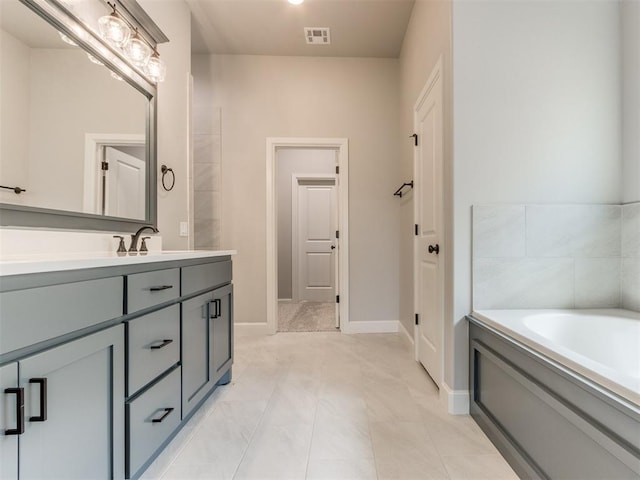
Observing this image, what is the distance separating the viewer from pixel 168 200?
224cm

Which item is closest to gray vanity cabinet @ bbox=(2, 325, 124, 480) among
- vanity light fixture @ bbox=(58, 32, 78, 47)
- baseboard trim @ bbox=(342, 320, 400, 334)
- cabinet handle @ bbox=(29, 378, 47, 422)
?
cabinet handle @ bbox=(29, 378, 47, 422)

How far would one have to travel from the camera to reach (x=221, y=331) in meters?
1.83

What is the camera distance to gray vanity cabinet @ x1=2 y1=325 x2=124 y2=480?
711 mm

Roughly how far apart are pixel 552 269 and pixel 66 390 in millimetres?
2118

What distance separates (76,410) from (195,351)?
68 centimetres

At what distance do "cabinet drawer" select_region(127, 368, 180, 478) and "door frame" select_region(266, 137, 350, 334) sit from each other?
1.77 metres

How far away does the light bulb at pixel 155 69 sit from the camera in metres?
1.94

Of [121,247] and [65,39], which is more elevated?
[65,39]

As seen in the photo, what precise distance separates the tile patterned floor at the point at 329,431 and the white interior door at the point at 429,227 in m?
0.25

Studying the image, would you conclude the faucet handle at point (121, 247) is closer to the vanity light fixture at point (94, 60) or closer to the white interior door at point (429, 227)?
the vanity light fixture at point (94, 60)

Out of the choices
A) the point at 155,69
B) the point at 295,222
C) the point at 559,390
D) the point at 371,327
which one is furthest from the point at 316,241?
the point at 559,390

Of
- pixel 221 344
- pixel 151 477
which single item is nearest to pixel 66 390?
pixel 151 477

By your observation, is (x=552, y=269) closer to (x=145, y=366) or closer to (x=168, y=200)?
(x=145, y=366)

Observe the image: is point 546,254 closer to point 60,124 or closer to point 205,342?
point 205,342
